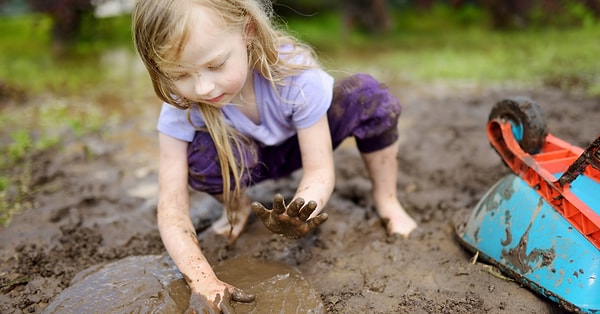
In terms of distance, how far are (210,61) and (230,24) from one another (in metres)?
0.14

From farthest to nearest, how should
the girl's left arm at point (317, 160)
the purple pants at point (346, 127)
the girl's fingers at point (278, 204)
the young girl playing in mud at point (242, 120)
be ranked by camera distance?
the purple pants at point (346, 127)
the girl's left arm at point (317, 160)
the young girl playing in mud at point (242, 120)
the girl's fingers at point (278, 204)

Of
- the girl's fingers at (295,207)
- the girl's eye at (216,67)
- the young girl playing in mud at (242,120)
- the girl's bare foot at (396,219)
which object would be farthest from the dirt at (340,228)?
the girl's eye at (216,67)

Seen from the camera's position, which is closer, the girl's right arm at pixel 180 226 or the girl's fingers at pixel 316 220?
the girl's fingers at pixel 316 220

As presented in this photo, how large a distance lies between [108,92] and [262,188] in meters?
2.54

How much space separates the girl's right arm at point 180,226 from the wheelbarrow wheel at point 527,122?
1.17m

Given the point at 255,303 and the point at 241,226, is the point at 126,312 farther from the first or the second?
the point at 241,226

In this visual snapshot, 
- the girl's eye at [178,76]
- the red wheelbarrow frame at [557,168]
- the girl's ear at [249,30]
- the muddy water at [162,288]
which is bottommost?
the muddy water at [162,288]

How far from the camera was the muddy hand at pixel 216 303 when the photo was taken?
1.58 meters

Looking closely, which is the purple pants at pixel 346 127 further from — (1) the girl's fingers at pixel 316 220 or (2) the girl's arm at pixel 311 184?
(1) the girl's fingers at pixel 316 220

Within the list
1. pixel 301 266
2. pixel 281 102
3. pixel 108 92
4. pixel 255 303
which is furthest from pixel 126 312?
pixel 108 92

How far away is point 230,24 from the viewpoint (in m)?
1.61

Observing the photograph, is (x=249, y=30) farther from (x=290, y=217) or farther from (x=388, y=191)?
(x=388, y=191)

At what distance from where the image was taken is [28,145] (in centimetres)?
313

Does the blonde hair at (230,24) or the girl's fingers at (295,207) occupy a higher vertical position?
the blonde hair at (230,24)
